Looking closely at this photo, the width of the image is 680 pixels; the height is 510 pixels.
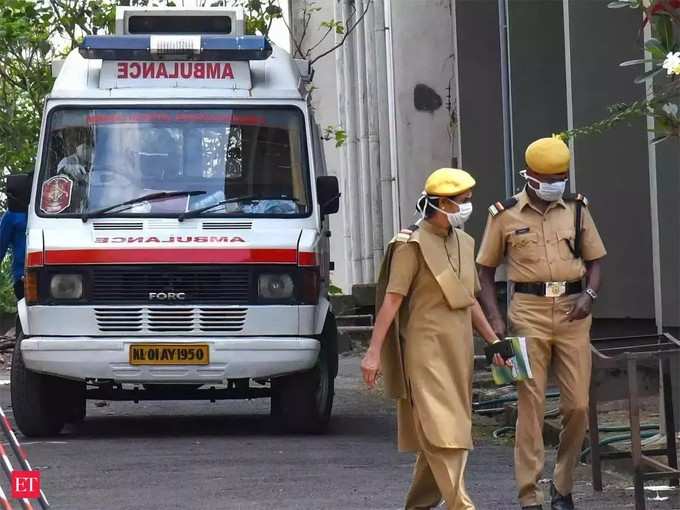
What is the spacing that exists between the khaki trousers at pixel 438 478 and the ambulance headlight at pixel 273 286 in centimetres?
424

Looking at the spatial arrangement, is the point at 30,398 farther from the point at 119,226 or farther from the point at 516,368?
the point at 516,368

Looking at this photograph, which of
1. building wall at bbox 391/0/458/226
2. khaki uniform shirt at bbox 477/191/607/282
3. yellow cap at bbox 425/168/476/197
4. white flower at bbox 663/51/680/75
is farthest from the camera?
building wall at bbox 391/0/458/226

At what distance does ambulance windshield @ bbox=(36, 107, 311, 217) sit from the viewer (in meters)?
12.3

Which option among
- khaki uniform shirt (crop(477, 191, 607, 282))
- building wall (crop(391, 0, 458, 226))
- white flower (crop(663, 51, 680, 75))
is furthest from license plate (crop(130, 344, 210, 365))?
building wall (crop(391, 0, 458, 226))

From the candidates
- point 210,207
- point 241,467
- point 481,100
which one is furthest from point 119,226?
point 481,100

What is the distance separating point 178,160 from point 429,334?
4.99 meters

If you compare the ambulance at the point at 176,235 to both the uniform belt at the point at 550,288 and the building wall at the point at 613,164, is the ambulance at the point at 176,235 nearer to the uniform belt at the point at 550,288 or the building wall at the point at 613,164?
the building wall at the point at 613,164

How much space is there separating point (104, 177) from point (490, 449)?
3.46 meters

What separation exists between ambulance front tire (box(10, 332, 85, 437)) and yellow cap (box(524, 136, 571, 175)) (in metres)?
5.07

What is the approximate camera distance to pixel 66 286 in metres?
12.0

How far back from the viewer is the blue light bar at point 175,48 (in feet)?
41.4

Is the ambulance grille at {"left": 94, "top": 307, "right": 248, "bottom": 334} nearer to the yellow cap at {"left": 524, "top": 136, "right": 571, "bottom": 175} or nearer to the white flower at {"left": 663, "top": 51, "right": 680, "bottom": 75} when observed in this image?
the yellow cap at {"left": 524, "top": 136, "right": 571, "bottom": 175}

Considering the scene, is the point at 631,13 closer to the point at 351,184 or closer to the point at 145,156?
the point at 145,156

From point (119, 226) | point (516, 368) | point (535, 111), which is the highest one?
point (535, 111)
